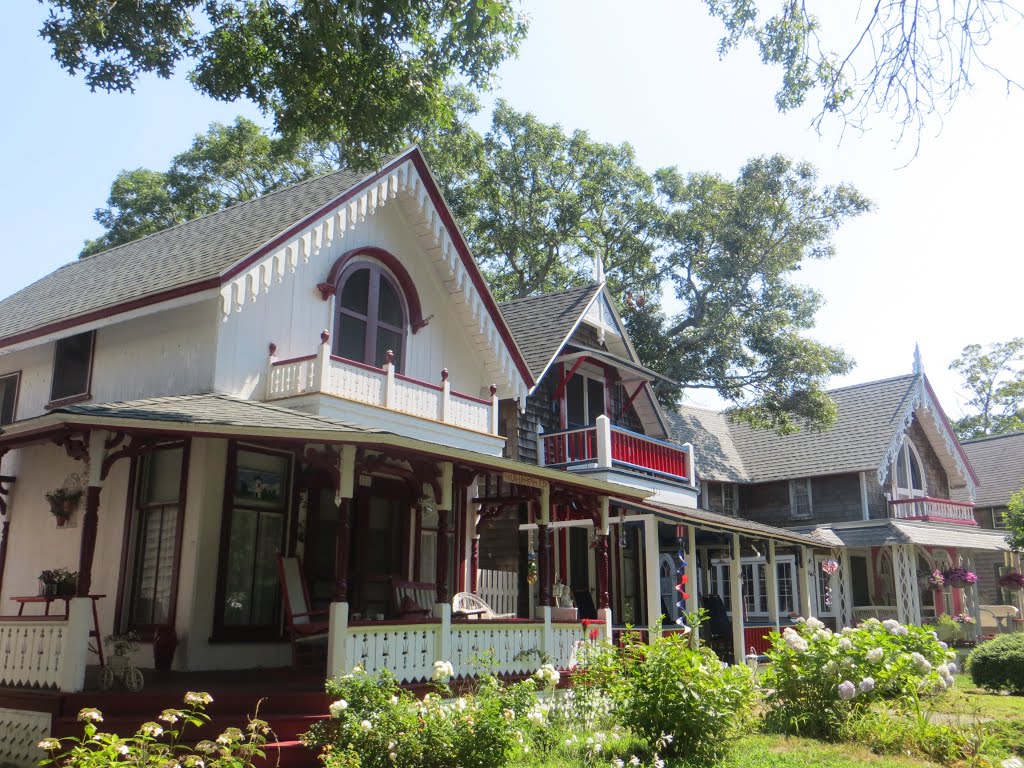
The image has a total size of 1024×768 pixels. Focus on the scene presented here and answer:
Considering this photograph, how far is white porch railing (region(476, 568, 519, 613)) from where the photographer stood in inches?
658

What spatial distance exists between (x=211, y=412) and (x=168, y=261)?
219 inches

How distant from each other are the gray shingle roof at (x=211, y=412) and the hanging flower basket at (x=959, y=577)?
23.2 m

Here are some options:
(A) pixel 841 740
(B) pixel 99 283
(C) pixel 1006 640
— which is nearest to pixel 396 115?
(B) pixel 99 283

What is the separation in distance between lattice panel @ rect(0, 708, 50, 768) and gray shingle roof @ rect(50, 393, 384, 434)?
3.04m

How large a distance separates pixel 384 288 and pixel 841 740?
983cm

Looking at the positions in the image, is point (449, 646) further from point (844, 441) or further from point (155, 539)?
point (844, 441)

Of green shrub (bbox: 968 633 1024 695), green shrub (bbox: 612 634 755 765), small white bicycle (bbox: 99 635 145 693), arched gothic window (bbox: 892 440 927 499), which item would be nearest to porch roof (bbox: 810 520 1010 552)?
arched gothic window (bbox: 892 440 927 499)

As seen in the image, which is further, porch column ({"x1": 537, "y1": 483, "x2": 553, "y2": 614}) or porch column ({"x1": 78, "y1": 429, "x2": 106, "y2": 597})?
porch column ({"x1": 537, "y1": 483, "x2": 553, "y2": 614})

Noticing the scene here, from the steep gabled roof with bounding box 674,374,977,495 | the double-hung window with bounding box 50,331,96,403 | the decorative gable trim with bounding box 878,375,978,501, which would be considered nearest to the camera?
the double-hung window with bounding box 50,331,96,403

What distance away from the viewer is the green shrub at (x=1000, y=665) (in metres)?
15.2

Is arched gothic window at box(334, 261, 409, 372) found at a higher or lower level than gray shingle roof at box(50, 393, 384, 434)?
higher

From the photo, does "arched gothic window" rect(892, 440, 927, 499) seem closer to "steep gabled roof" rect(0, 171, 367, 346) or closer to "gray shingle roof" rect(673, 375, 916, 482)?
"gray shingle roof" rect(673, 375, 916, 482)

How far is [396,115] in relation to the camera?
12.6 m

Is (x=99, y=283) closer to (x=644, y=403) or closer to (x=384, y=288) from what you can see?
(x=384, y=288)
